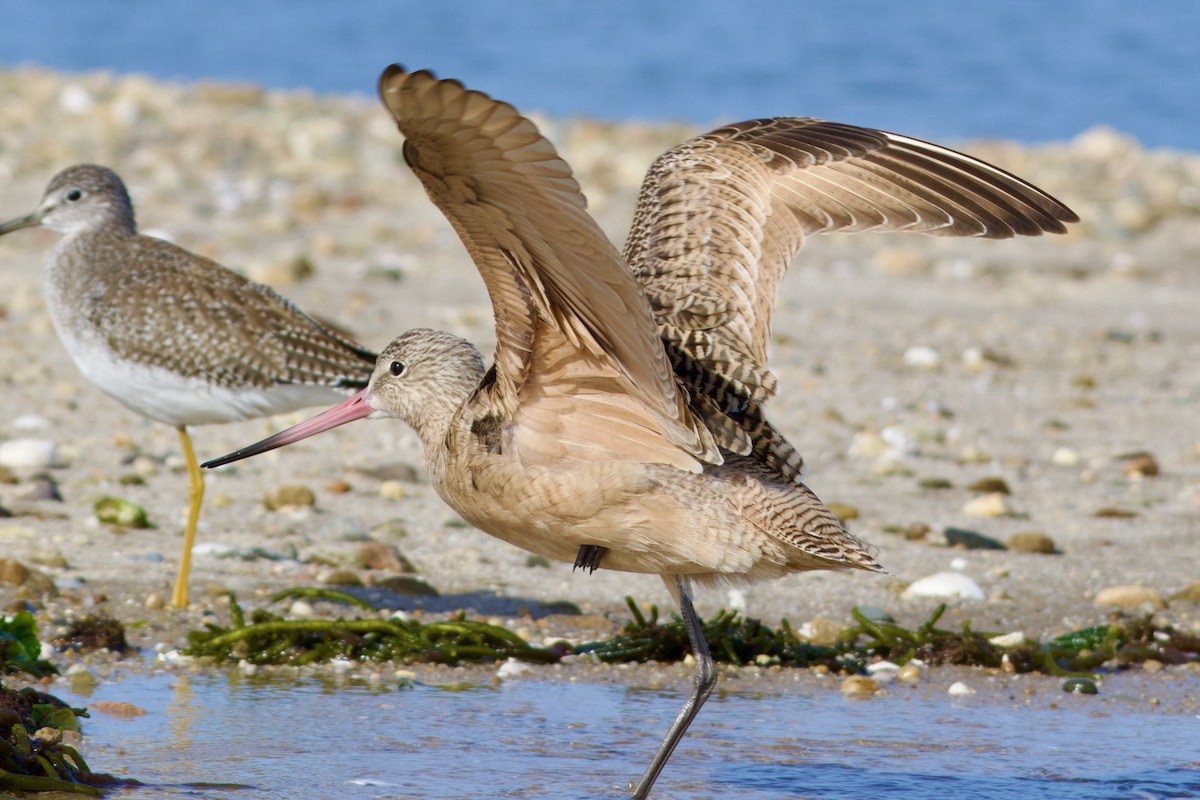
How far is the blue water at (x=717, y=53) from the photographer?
2123 cm

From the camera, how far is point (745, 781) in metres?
4.61

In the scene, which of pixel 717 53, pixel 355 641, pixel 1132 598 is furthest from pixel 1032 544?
pixel 717 53

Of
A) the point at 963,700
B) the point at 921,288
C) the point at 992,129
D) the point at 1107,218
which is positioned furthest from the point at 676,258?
the point at 992,129

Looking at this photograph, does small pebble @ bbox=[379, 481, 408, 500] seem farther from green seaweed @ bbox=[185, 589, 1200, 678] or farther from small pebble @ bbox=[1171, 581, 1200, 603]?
small pebble @ bbox=[1171, 581, 1200, 603]

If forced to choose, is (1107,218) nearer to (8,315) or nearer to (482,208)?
(8,315)

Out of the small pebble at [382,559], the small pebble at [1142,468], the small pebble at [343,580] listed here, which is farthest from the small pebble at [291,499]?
the small pebble at [1142,468]

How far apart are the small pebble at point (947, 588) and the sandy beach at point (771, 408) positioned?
54mm

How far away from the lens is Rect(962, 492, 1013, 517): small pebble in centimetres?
729

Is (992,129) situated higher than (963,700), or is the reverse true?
(992,129)

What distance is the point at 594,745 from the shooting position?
4840 mm

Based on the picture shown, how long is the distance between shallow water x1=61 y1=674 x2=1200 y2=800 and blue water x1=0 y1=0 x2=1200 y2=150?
14816mm

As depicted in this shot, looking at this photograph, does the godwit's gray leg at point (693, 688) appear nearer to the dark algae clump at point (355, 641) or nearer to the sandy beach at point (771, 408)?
the dark algae clump at point (355, 641)

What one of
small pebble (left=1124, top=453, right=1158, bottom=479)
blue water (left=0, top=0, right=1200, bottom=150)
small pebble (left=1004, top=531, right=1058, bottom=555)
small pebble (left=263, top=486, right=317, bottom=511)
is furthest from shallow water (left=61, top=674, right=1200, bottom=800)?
blue water (left=0, top=0, right=1200, bottom=150)

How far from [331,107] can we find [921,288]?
310 inches
